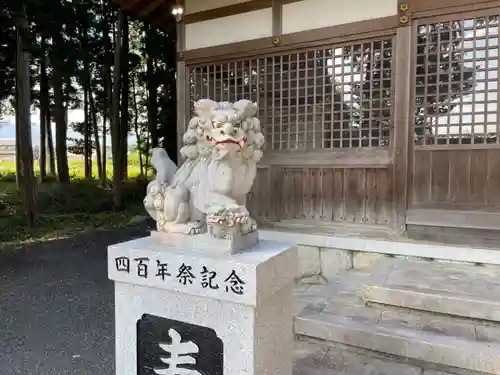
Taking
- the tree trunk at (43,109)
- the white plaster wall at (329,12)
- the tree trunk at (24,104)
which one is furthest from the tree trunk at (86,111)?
the white plaster wall at (329,12)

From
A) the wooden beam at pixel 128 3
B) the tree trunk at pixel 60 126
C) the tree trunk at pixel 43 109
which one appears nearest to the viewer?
the wooden beam at pixel 128 3

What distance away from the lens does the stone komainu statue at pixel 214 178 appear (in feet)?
6.16

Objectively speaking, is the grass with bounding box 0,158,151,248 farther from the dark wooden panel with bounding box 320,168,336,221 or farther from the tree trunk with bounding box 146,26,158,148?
the dark wooden panel with bounding box 320,168,336,221

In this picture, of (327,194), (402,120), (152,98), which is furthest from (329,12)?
(152,98)

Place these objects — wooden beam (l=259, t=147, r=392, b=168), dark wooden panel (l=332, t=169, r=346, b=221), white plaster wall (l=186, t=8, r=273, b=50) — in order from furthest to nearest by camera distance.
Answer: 1. white plaster wall (l=186, t=8, r=273, b=50)
2. dark wooden panel (l=332, t=169, r=346, b=221)
3. wooden beam (l=259, t=147, r=392, b=168)

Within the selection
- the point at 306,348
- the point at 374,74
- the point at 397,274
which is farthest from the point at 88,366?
the point at 374,74

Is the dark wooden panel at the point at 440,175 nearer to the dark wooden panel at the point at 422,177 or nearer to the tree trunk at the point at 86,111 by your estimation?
the dark wooden panel at the point at 422,177

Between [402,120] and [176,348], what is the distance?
342 centimetres

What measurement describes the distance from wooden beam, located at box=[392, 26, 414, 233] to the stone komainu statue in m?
2.68

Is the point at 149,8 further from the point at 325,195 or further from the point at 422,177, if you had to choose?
the point at 422,177

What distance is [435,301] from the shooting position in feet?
9.89

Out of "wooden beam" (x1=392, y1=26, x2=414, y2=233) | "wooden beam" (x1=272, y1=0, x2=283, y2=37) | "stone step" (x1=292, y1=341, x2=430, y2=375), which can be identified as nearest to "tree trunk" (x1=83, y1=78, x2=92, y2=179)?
"wooden beam" (x1=272, y1=0, x2=283, y2=37)

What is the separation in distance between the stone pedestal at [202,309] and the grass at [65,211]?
6.83m

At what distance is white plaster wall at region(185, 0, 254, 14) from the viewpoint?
5.05 meters
